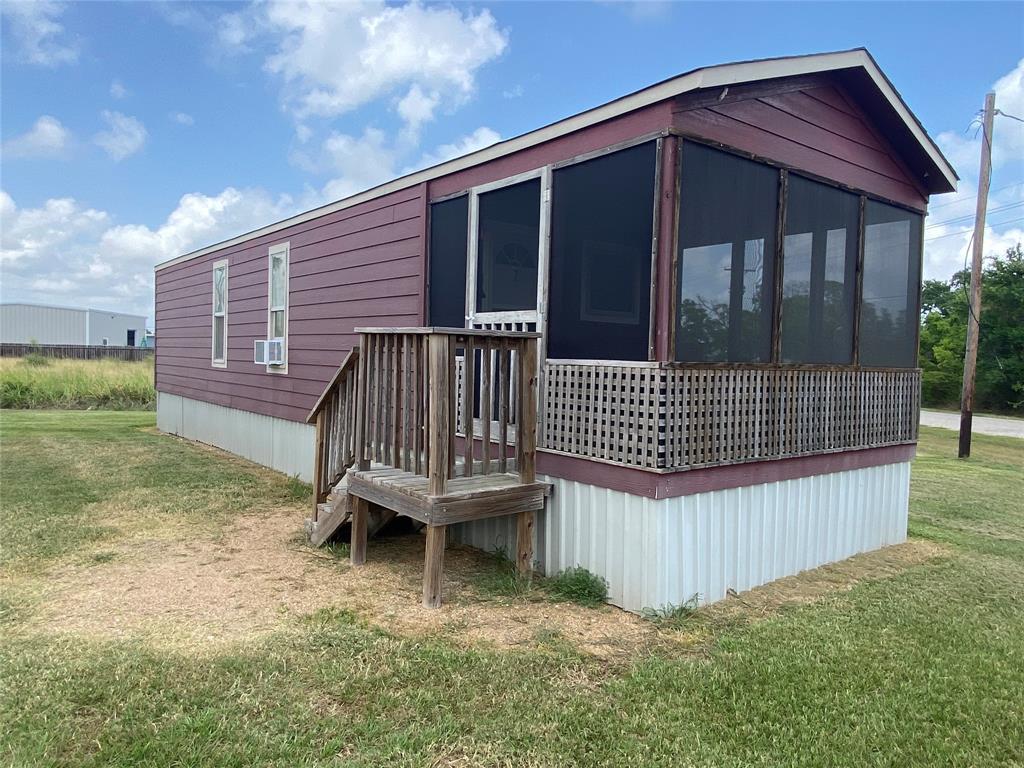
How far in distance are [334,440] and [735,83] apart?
360 centimetres

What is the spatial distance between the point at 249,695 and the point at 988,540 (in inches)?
239

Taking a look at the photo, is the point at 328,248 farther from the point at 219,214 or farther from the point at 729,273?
the point at 219,214

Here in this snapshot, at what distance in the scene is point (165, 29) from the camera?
9.81m

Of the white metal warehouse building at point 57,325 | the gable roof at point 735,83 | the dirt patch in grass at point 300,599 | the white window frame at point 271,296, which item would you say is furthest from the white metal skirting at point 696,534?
the white metal warehouse building at point 57,325

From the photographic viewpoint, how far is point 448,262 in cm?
571

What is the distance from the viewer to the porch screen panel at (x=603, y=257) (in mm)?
4008

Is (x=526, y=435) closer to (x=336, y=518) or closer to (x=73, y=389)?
(x=336, y=518)

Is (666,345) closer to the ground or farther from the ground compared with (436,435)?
farther from the ground

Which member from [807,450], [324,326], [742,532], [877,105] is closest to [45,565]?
[324,326]

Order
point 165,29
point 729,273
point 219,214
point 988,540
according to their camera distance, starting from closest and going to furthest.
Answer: point 729,273, point 988,540, point 165,29, point 219,214

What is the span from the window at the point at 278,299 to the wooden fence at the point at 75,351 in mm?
19552

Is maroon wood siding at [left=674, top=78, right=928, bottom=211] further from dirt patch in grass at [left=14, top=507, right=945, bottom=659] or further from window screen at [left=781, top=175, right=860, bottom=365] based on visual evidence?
dirt patch in grass at [left=14, top=507, right=945, bottom=659]

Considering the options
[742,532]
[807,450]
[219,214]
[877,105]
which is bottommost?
[742,532]

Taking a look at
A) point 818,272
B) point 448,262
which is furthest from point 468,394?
point 818,272
